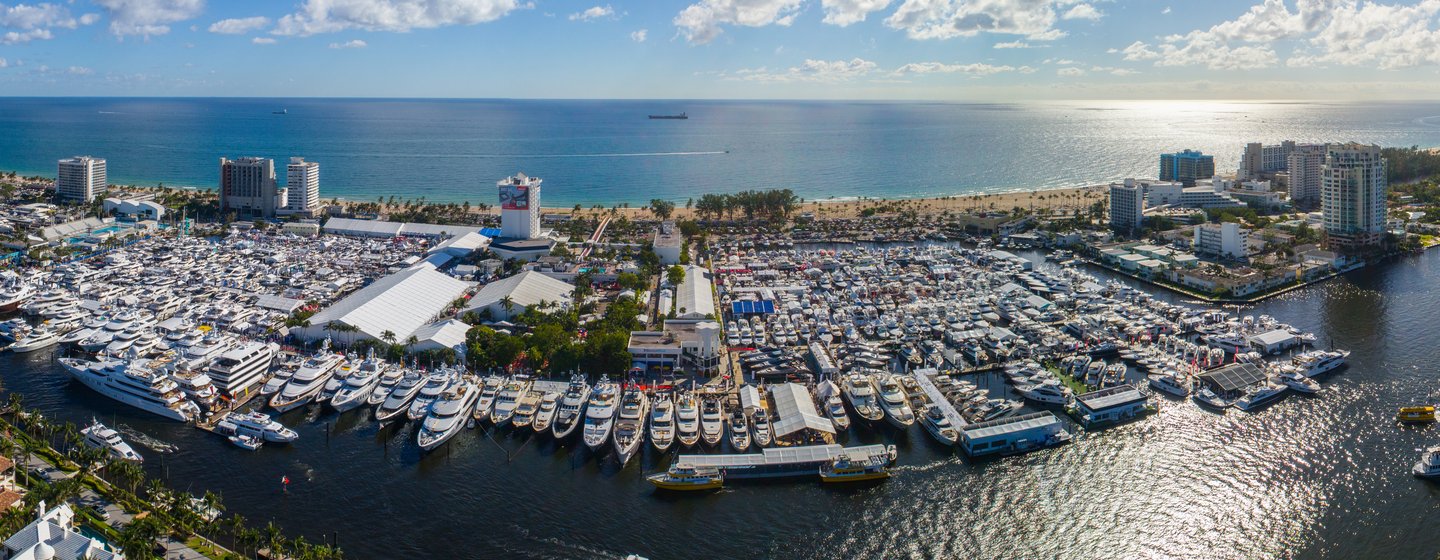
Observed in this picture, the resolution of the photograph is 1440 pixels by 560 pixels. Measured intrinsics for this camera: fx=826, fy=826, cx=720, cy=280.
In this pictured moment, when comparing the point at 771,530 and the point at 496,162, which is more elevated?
the point at 496,162

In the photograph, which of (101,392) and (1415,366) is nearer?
(101,392)

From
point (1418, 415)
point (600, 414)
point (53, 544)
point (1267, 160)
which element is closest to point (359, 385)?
point (600, 414)

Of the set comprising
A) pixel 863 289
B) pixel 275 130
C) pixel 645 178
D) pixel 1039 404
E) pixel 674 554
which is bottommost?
pixel 674 554

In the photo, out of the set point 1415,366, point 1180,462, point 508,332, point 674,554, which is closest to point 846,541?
point 674,554

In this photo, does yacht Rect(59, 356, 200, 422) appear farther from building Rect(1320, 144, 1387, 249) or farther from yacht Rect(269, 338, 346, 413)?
building Rect(1320, 144, 1387, 249)

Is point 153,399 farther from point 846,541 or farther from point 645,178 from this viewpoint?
point 645,178

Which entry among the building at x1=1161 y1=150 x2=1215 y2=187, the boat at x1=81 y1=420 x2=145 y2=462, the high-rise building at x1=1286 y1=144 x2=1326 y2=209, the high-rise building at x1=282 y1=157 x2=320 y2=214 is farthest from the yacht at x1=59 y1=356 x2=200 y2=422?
the building at x1=1161 y1=150 x2=1215 y2=187

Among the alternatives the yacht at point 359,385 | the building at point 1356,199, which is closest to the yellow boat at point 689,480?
the yacht at point 359,385
